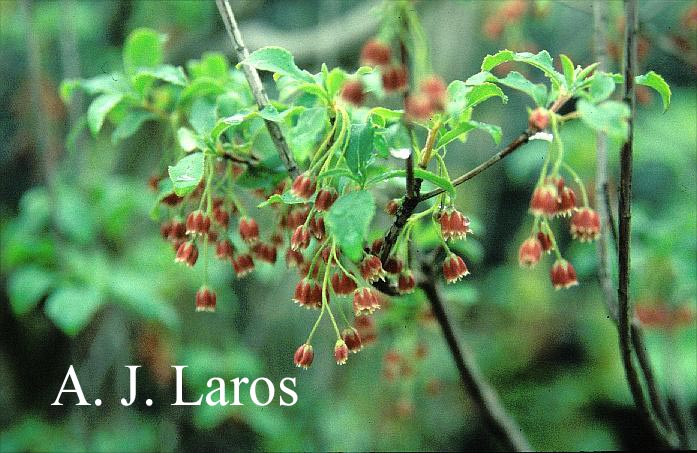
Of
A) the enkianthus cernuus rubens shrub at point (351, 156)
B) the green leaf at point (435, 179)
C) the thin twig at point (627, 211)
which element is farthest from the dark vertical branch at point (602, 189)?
the green leaf at point (435, 179)

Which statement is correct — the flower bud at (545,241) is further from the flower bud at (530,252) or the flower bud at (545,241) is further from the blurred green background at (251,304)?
the blurred green background at (251,304)

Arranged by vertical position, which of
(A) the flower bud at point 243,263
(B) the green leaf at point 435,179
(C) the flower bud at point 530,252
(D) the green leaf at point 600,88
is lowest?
(C) the flower bud at point 530,252

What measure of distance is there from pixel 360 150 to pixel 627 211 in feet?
1.27

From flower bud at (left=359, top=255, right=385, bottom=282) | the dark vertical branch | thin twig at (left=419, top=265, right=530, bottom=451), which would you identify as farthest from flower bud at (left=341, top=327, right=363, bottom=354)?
the dark vertical branch

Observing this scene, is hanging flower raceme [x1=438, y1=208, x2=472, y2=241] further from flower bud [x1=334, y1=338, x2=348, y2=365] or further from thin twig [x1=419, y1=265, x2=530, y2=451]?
thin twig [x1=419, y1=265, x2=530, y2=451]

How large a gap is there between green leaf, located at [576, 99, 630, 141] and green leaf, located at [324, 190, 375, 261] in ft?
0.84

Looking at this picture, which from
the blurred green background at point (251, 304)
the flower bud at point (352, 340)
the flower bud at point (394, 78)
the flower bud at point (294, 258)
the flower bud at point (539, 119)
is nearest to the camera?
the flower bud at point (394, 78)

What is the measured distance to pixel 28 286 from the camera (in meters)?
2.09

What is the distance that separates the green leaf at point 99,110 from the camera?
1266 mm

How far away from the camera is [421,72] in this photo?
29.8 inches

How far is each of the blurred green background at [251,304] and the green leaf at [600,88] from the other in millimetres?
1488

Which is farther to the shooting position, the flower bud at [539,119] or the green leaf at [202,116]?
the green leaf at [202,116]

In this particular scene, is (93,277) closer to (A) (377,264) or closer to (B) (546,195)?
(A) (377,264)

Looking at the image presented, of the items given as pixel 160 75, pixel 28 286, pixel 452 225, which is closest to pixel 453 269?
pixel 452 225
